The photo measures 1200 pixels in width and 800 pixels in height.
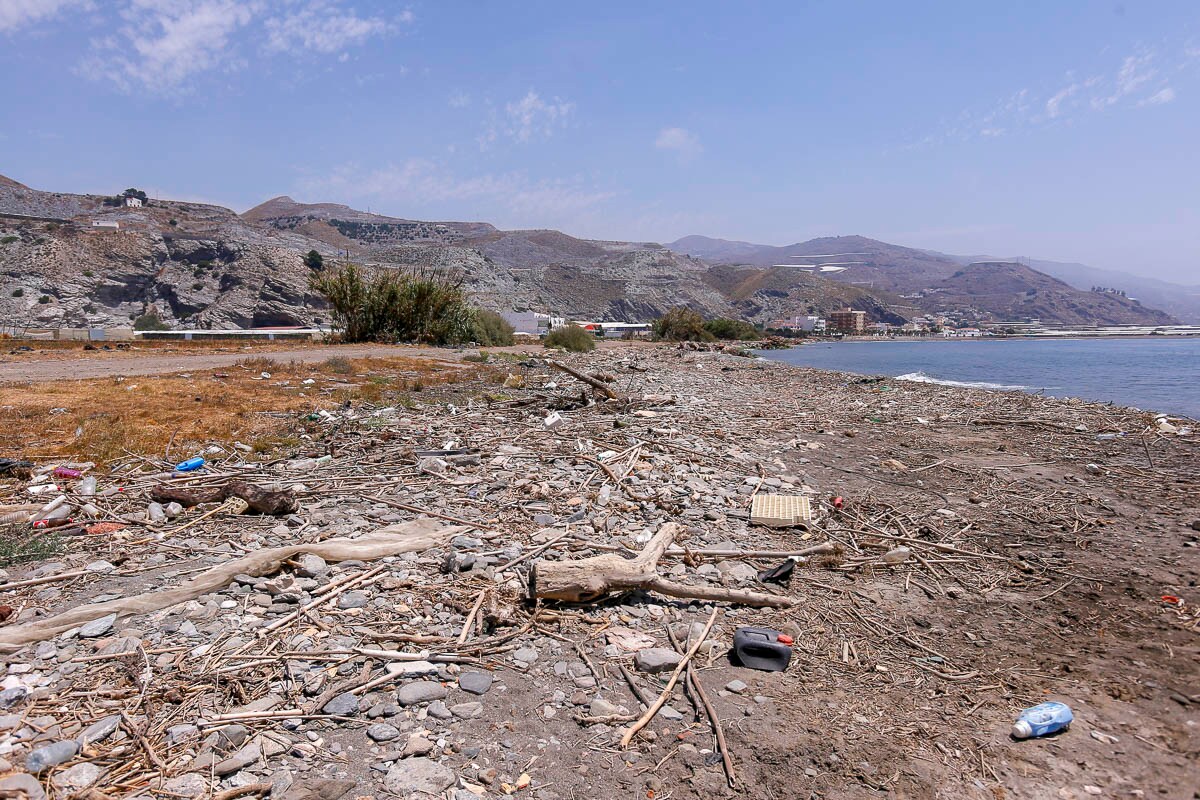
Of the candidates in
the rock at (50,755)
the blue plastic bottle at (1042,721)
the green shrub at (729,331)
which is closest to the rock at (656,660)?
the blue plastic bottle at (1042,721)

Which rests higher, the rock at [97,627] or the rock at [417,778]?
the rock at [97,627]

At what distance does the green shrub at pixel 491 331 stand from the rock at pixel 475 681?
31865mm

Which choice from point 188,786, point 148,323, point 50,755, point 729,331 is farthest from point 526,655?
point 729,331

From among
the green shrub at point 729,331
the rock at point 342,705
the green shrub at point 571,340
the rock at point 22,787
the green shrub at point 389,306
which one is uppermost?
the green shrub at point 389,306

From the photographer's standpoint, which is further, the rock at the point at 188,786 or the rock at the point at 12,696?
the rock at the point at 12,696

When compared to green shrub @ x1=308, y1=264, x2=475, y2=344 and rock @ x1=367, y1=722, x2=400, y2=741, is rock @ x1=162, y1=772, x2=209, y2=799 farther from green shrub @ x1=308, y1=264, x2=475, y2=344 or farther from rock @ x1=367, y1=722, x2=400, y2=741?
green shrub @ x1=308, y1=264, x2=475, y2=344

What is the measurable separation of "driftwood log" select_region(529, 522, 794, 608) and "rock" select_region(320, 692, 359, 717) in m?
1.25

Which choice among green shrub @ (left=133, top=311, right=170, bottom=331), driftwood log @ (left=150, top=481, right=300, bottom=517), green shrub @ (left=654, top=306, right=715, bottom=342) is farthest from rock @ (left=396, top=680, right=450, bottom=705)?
green shrub @ (left=133, top=311, right=170, bottom=331)

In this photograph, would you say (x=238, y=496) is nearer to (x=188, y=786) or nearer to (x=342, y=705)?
(x=342, y=705)

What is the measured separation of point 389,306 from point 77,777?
3018 cm

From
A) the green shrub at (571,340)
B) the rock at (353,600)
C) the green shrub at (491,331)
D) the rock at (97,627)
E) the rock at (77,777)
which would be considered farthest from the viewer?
the green shrub at (571,340)

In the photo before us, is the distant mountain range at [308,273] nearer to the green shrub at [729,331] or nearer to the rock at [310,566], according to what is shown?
the green shrub at [729,331]

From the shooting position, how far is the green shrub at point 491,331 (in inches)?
1366

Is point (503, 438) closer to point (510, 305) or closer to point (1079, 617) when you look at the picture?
point (1079, 617)
